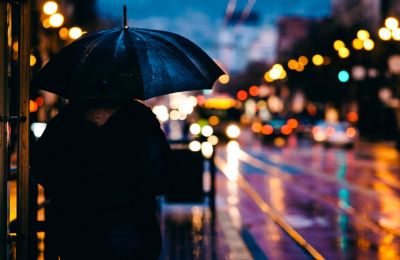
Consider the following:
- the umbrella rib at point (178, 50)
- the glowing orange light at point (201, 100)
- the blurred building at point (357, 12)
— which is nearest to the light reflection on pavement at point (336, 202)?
the umbrella rib at point (178, 50)

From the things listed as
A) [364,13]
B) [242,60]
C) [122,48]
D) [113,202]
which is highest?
[242,60]

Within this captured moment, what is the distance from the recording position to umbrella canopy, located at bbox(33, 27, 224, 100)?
484 cm

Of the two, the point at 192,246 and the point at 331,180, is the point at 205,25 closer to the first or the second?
the point at 331,180

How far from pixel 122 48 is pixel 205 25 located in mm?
161052

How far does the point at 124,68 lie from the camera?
4898 mm

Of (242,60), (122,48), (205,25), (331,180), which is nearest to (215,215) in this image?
(122,48)

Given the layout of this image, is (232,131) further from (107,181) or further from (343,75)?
(107,181)

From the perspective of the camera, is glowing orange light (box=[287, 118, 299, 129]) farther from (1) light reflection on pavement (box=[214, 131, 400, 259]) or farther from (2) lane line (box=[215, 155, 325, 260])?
(2) lane line (box=[215, 155, 325, 260])

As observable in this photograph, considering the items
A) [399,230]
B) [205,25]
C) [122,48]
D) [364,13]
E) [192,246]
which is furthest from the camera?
[205,25]

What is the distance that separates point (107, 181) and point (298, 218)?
8.27 m

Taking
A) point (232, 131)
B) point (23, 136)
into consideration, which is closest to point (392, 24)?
point (23, 136)

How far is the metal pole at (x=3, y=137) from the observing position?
187 inches

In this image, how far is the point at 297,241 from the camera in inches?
390

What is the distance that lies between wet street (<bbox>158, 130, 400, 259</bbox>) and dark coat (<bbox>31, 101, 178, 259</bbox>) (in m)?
3.87
